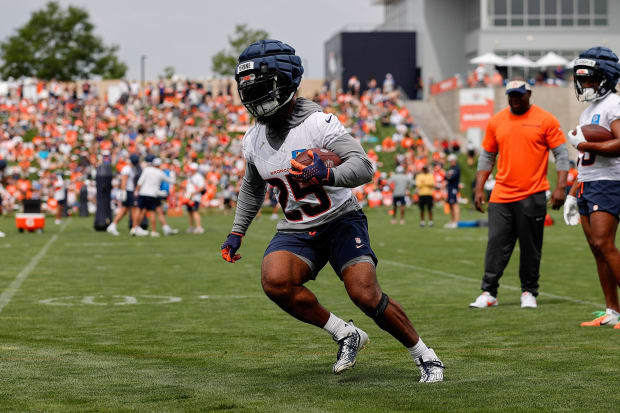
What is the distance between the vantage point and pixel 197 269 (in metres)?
14.8

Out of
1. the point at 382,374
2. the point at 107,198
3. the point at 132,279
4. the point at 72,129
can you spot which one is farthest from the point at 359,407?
the point at 72,129

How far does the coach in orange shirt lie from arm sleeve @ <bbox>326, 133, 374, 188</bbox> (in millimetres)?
4097

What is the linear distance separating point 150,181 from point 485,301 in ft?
45.9

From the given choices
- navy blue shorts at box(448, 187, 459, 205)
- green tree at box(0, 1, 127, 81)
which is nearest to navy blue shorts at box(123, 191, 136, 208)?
navy blue shorts at box(448, 187, 459, 205)

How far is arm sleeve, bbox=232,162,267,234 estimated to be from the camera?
252 inches

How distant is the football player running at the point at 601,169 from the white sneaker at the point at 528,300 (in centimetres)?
136

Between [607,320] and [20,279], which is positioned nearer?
[607,320]

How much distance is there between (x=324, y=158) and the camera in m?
5.55

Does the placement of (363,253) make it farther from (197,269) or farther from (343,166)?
(197,269)

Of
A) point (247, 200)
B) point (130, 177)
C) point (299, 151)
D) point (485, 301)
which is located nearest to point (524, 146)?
point (485, 301)

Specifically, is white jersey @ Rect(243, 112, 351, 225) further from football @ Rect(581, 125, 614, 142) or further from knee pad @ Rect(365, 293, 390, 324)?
football @ Rect(581, 125, 614, 142)

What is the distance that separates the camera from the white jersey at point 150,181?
22.7 metres

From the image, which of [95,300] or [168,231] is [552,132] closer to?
[95,300]

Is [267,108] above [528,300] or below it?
above
